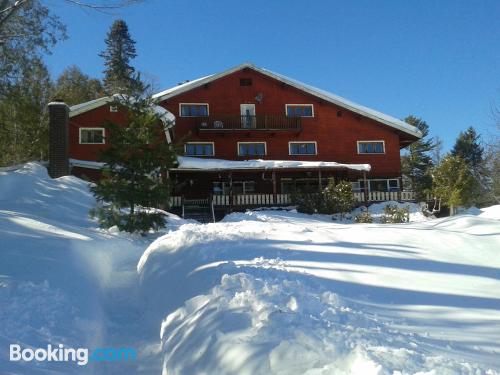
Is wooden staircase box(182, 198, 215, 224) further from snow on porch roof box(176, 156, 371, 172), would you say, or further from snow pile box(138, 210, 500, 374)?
snow pile box(138, 210, 500, 374)

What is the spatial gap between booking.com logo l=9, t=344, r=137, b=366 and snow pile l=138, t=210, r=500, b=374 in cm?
52

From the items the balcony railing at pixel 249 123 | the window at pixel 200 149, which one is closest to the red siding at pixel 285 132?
the window at pixel 200 149

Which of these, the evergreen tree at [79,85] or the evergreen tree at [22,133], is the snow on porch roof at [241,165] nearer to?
the evergreen tree at [22,133]

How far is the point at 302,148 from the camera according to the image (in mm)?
30516

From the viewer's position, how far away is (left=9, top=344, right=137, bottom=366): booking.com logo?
14.6ft

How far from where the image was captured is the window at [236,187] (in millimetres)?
28562

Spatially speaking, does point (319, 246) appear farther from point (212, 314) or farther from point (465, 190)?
point (465, 190)

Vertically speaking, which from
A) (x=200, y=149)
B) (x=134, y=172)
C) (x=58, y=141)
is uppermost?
(x=200, y=149)

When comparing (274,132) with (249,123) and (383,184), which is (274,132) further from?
(383,184)

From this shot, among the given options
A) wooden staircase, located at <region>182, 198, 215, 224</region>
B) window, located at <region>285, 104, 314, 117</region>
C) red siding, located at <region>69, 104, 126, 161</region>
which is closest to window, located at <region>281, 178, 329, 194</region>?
window, located at <region>285, 104, 314, 117</region>

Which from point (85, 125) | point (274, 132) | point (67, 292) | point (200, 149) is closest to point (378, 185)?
point (274, 132)

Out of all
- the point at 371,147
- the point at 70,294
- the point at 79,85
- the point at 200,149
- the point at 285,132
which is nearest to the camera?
the point at 70,294

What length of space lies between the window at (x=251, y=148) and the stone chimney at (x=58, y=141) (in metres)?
12.8

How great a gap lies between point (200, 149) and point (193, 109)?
2.84m
